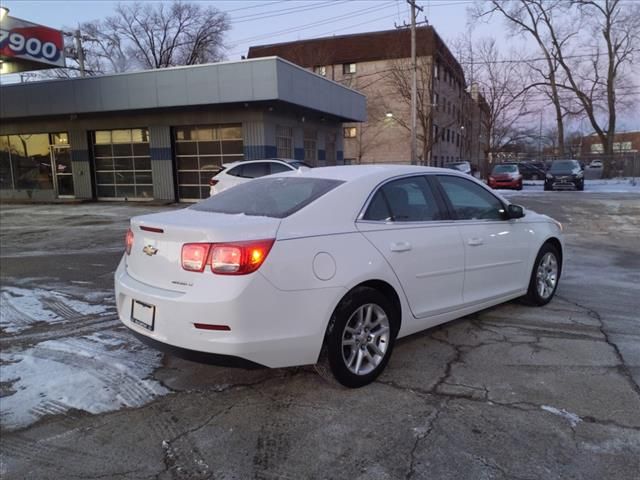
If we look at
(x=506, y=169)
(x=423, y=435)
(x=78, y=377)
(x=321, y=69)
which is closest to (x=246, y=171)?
(x=78, y=377)

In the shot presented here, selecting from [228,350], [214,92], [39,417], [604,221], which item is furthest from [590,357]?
[214,92]

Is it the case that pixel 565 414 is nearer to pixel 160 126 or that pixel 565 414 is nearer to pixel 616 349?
pixel 616 349

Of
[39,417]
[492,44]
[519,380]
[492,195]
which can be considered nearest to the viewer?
[39,417]

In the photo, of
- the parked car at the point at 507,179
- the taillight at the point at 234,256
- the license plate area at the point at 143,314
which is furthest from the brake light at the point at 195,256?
the parked car at the point at 507,179

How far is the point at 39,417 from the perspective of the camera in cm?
339

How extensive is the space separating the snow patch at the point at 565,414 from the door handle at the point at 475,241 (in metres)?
1.56

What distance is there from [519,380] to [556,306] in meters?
2.22

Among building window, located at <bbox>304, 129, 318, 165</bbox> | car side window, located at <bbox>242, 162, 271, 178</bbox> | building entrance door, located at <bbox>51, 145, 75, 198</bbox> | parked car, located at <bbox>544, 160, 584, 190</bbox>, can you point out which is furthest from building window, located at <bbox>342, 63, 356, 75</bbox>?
car side window, located at <bbox>242, 162, 271, 178</bbox>

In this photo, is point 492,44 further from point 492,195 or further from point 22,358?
point 22,358

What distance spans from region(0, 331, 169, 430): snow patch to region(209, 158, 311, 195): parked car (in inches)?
377

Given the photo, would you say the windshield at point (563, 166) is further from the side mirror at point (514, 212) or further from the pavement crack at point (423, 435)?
the pavement crack at point (423, 435)

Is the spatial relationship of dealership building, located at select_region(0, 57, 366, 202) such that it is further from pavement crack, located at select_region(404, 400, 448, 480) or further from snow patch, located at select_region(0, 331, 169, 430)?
pavement crack, located at select_region(404, 400, 448, 480)

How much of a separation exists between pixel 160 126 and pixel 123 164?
9.05ft

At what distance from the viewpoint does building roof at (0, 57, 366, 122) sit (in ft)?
54.0
